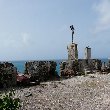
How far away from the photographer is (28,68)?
2697 centimetres

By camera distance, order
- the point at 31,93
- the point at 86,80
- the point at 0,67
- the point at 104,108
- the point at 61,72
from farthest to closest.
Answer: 1. the point at 61,72
2. the point at 86,80
3. the point at 0,67
4. the point at 31,93
5. the point at 104,108

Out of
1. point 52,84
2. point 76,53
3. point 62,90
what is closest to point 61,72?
point 76,53

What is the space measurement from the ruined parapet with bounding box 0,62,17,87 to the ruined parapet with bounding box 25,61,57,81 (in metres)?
2.26

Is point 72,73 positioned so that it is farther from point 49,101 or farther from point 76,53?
point 49,101

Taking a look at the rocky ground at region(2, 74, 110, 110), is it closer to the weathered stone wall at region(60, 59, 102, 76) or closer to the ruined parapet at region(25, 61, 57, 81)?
the ruined parapet at region(25, 61, 57, 81)

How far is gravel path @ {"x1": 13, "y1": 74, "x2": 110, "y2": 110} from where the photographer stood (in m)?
18.0

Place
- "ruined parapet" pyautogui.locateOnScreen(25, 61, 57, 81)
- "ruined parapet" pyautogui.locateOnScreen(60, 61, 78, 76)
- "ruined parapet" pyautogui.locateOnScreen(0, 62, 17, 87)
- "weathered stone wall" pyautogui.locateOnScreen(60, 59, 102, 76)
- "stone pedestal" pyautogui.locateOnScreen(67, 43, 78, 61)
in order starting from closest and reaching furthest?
"ruined parapet" pyautogui.locateOnScreen(0, 62, 17, 87)
"ruined parapet" pyautogui.locateOnScreen(25, 61, 57, 81)
"ruined parapet" pyautogui.locateOnScreen(60, 61, 78, 76)
"weathered stone wall" pyautogui.locateOnScreen(60, 59, 102, 76)
"stone pedestal" pyautogui.locateOnScreen(67, 43, 78, 61)

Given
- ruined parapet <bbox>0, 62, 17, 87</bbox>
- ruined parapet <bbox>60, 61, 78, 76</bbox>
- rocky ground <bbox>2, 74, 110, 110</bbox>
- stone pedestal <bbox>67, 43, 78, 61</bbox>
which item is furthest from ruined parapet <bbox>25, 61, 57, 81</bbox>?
stone pedestal <bbox>67, 43, 78, 61</bbox>

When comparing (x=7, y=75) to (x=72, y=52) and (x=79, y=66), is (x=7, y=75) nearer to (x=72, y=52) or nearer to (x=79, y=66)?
(x=79, y=66)

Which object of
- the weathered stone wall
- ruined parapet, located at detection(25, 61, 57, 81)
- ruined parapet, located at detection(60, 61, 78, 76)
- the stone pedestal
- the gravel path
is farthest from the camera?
the stone pedestal

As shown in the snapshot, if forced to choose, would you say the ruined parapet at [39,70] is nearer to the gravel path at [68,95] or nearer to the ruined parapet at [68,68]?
the ruined parapet at [68,68]

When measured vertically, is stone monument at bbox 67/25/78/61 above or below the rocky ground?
above

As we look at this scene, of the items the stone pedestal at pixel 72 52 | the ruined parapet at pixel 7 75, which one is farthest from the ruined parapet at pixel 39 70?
the stone pedestal at pixel 72 52

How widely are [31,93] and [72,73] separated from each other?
35.6 feet
